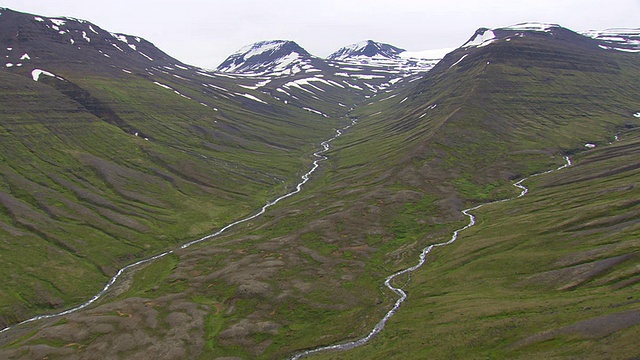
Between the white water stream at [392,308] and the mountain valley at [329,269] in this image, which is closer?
the mountain valley at [329,269]

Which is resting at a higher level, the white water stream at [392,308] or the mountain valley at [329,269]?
the mountain valley at [329,269]

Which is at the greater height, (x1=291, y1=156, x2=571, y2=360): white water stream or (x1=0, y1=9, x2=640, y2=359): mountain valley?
(x1=0, y1=9, x2=640, y2=359): mountain valley

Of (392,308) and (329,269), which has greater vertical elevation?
(329,269)

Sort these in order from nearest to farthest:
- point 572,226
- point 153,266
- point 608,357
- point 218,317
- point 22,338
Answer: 1. point 608,357
2. point 22,338
3. point 218,317
4. point 572,226
5. point 153,266

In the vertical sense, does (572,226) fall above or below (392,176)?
below

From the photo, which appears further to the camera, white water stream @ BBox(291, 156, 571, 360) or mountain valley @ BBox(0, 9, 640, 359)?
white water stream @ BBox(291, 156, 571, 360)

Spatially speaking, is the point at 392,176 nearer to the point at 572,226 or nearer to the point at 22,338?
the point at 572,226

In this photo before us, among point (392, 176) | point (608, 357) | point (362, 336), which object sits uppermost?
point (392, 176)

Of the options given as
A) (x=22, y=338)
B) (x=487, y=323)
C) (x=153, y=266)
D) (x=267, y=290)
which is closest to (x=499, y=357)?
(x=487, y=323)

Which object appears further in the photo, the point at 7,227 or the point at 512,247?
the point at 7,227

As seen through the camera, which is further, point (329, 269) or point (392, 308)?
point (329, 269)

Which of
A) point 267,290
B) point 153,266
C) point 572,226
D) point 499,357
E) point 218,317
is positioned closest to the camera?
Answer: point 499,357
